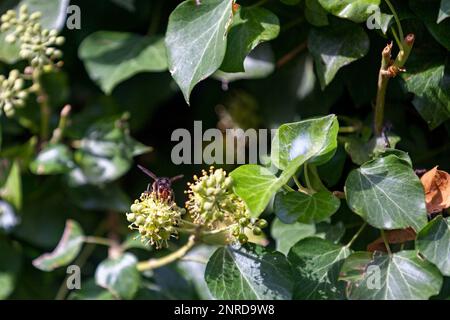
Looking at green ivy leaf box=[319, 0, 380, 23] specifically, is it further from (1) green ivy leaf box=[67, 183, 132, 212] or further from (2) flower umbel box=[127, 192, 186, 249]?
(1) green ivy leaf box=[67, 183, 132, 212]

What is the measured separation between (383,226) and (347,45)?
300 millimetres

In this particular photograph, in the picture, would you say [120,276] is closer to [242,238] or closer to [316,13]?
[242,238]

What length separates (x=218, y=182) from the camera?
89 cm

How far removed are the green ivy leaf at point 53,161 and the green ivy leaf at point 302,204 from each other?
564mm

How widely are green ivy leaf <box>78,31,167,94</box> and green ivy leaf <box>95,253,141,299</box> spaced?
31 centimetres

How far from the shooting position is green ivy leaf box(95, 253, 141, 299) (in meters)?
1.23

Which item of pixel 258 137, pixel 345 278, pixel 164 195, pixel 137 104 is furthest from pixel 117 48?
pixel 345 278

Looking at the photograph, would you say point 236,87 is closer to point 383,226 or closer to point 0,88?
point 0,88

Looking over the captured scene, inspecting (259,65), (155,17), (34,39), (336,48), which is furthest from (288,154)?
(155,17)

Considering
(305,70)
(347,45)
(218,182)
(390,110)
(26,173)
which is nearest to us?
(218,182)

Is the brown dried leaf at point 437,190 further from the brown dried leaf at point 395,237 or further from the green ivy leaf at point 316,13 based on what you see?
the green ivy leaf at point 316,13

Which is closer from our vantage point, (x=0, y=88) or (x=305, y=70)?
(x=0, y=88)

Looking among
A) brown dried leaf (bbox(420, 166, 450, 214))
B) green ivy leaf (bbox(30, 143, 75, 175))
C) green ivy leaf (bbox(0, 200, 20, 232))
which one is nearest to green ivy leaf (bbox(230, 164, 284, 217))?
brown dried leaf (bbox(420, 166, 450, 214))

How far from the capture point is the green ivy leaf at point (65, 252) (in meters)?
1.32
